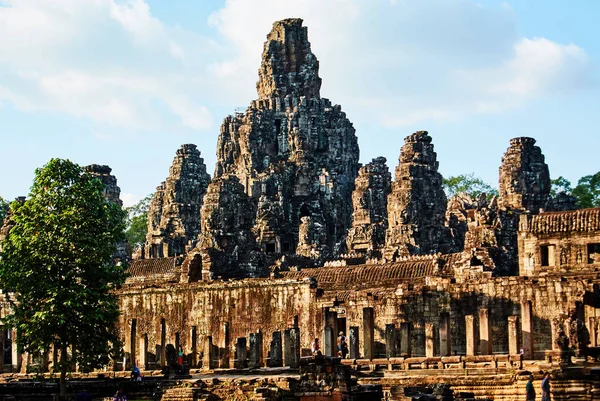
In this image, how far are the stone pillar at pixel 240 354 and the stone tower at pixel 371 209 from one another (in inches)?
1147

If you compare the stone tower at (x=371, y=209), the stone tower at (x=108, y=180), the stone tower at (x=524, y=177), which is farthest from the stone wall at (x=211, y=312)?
the stone tower at (x=108, y=180)

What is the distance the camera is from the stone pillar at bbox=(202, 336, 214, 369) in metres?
57.6

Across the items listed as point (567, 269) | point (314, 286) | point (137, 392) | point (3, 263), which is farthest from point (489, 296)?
point (3, 263)

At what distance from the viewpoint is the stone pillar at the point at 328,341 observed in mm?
51312

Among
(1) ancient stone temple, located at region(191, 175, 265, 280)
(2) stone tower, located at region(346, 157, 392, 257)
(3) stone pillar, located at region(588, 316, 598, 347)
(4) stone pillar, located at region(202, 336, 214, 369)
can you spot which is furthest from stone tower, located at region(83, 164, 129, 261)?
(3) stone pillar, located at region(588, 316, 598, 347)

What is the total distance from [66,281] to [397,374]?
1403 centimetres

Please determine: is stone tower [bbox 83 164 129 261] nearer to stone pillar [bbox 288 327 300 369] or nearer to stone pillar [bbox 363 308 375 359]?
stone pillar [bbox 288 327 300 369]

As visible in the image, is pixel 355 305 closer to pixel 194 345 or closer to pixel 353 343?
pixel 353 343

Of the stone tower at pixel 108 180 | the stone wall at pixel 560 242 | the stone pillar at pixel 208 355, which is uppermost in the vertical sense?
the stone tower at pixel 108 180

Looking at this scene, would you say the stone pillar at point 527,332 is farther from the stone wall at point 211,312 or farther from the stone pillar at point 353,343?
the stone wall at point 211,312

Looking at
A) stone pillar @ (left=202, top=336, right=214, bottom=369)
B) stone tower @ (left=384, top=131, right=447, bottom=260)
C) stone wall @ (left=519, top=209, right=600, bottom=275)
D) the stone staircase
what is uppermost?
stone tower @ (left=384, top=131, right=447, bottom=260)

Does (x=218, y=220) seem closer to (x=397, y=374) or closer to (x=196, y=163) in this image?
(x=196, y=163)

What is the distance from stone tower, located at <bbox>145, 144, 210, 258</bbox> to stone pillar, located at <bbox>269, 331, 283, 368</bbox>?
41149mm

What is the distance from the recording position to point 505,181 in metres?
84.1
